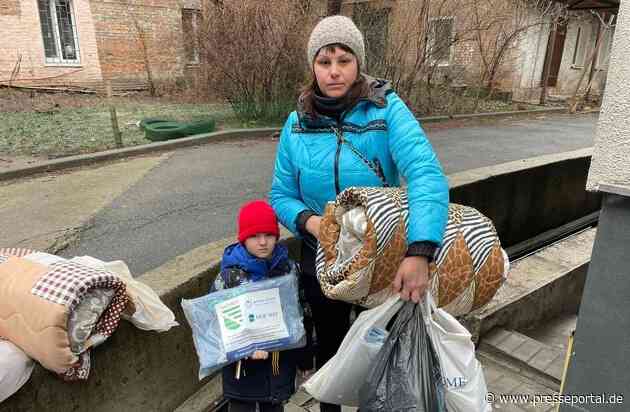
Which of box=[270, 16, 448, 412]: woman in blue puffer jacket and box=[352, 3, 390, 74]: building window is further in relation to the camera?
box=[352, 3, 390, 74]: building window

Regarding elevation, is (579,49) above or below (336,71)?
above

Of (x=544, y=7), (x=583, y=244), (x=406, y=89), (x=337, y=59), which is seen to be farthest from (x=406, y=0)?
(x=337, y=59)

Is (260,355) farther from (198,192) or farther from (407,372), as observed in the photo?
(198,192)

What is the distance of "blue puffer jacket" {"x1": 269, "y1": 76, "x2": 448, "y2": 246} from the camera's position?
1.64m

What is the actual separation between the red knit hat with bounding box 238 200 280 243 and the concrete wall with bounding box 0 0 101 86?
14.9 m

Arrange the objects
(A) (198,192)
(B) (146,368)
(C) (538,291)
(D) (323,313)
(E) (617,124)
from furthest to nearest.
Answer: (A) (198,192) < (C) (538,291) < (B) (146,368) < (D) (323,313) < (E) (617,124)

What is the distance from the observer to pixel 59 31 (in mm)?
14562

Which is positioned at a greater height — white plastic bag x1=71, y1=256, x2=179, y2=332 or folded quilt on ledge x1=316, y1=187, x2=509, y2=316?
folded quilt on ledge x1=316, y1=187, x2=509, y2=316

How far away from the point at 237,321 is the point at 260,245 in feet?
1.13

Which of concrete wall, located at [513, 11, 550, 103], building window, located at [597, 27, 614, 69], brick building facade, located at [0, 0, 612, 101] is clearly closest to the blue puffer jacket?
brick building facade, located at [0, 0, 612, 101]

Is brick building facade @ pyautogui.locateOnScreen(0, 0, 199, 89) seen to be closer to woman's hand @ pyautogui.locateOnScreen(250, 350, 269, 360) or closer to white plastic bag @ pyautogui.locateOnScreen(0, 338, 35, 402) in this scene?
white plastic bag @ pyautogui.locateOnScreen(0, 338, 35, 402)

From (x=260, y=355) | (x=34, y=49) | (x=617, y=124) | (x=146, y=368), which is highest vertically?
(x=34, y=49)

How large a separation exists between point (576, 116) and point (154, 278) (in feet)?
57.9

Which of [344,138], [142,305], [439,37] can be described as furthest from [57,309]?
[439,37]
